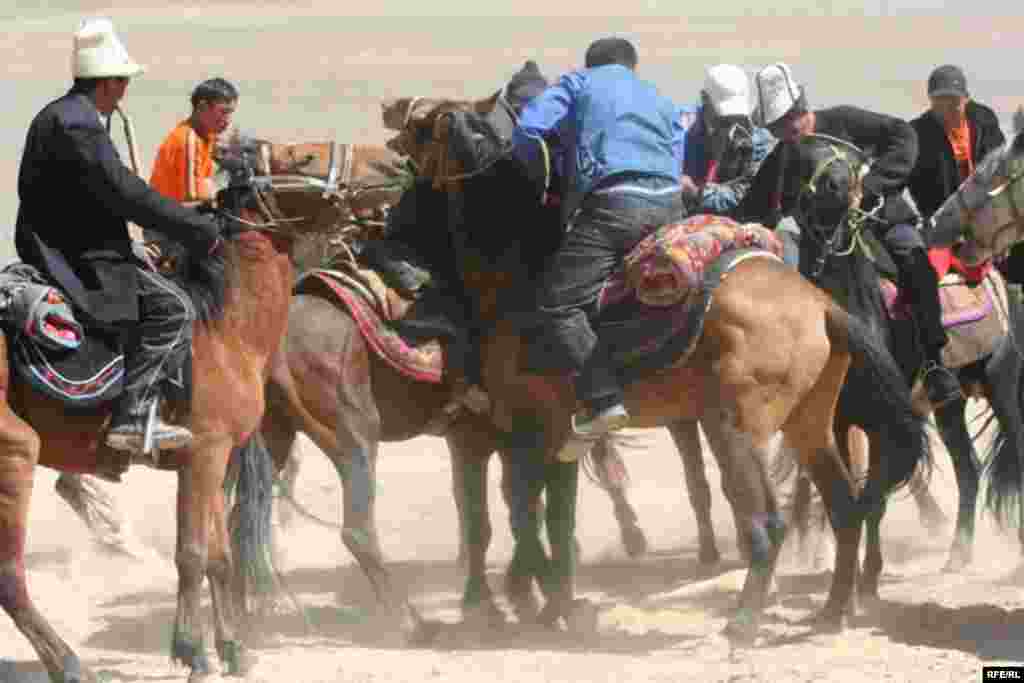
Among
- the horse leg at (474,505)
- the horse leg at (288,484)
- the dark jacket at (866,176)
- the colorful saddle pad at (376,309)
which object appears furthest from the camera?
the horse leg at (288,484)

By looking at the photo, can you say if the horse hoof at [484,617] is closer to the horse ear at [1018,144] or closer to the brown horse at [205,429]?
the brown horse at [205,429]

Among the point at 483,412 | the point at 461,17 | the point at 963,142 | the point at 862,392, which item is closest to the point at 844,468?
the point at 862,392

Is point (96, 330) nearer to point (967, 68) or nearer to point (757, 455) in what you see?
point (757, 455)

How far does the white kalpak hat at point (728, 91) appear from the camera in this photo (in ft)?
38.3

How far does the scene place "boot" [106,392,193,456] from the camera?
880 cm

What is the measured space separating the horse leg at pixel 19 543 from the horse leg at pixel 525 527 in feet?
8.32

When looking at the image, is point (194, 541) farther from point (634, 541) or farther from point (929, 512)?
point (929, 512)

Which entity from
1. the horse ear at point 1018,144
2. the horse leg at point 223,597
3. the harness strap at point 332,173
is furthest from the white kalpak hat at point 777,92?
the horse leg at point 223,597

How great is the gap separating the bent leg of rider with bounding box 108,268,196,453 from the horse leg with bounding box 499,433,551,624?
6.88 ft

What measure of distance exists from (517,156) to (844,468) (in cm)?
210

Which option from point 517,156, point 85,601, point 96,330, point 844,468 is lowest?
point 85,601

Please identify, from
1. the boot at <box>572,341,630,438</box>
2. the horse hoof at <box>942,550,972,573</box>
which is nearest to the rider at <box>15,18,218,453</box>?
the boot at <box>572,341,630,438</box>

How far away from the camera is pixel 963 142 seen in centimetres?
1216

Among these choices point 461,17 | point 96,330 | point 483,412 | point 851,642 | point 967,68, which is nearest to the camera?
point 96,330
